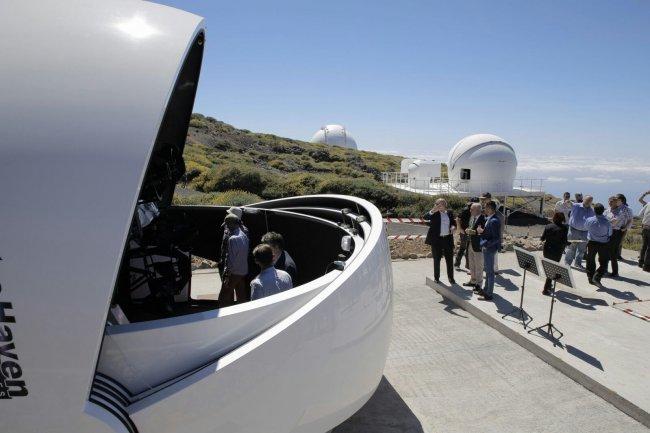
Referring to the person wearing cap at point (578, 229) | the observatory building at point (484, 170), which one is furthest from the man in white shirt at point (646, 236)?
the observatory building at point (484, 170)

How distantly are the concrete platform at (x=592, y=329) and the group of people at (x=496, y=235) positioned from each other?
33 cm

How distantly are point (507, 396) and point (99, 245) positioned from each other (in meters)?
4.41

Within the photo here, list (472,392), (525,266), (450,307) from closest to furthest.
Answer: (472,392)
(525,266)
(450,307)

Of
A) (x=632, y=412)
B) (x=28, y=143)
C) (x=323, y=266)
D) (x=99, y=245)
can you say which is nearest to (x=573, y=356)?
(x=632, y=412)

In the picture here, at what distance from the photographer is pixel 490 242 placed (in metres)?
7.32

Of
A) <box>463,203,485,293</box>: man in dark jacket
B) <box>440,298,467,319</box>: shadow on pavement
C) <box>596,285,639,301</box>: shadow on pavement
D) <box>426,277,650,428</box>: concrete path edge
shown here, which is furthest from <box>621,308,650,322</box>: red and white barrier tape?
<box>440,298,467,319</box>: shadow on pavement

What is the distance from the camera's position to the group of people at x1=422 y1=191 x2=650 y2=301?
24.5ft

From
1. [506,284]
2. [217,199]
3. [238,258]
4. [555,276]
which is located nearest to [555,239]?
[506,284]

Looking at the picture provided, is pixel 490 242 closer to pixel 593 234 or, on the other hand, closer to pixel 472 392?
pixel 593 234

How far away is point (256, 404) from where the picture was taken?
8.58 feet

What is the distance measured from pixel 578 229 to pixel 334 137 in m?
58.4

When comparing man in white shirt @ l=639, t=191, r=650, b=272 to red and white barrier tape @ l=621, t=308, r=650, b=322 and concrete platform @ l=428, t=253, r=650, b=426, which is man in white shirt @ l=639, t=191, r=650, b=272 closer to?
concrete platform @ l=428, t=253, r=650, b=426

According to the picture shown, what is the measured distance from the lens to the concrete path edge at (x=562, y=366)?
14.8 ft

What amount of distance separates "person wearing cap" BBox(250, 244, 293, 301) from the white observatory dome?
26819mm
